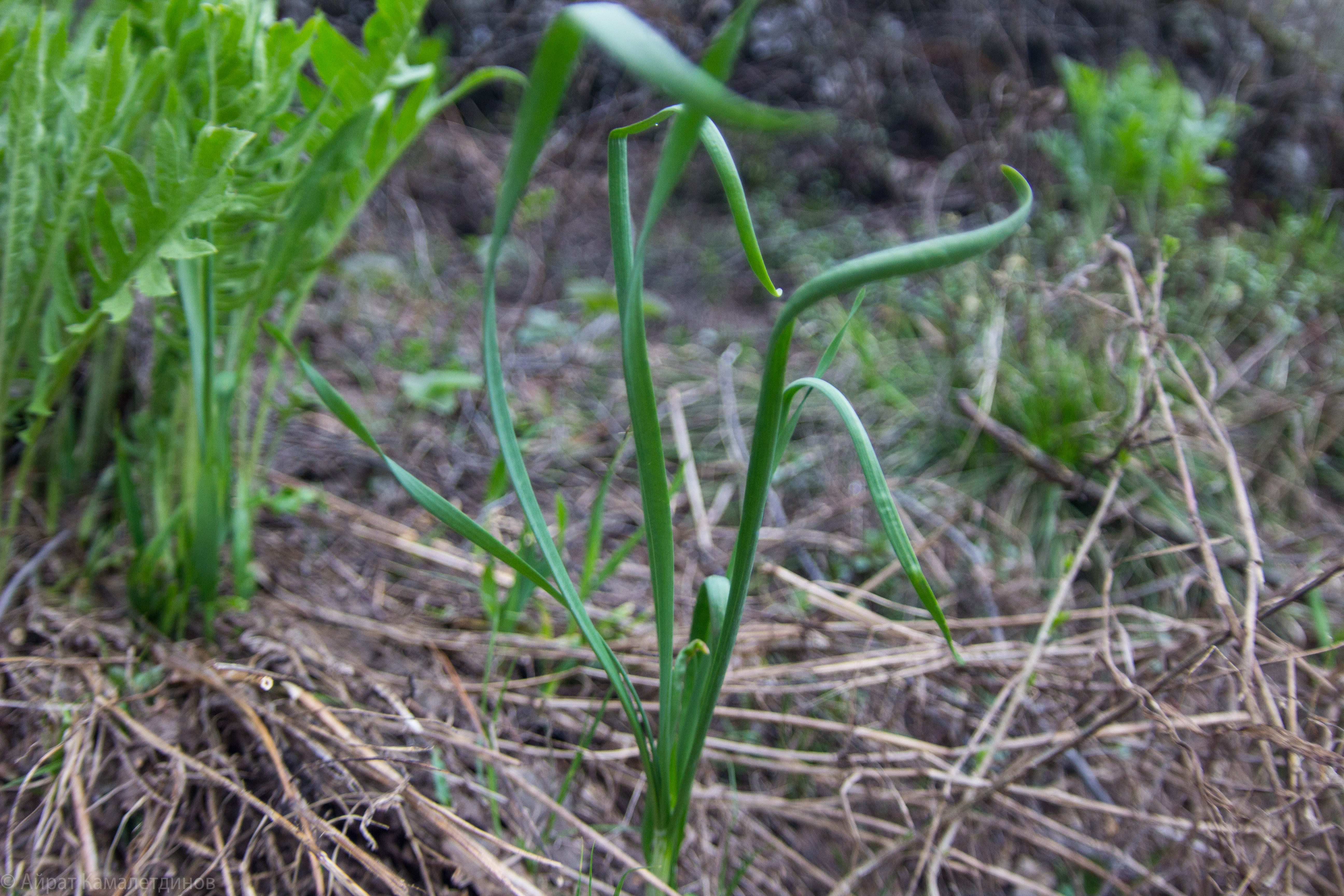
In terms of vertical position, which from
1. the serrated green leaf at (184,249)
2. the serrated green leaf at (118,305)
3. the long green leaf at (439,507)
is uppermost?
the serrated green leaf at (184,249)

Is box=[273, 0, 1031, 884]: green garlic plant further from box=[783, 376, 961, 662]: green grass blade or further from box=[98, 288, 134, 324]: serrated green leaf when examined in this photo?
box=[98, 288, 134, 324]: serrated green leaf

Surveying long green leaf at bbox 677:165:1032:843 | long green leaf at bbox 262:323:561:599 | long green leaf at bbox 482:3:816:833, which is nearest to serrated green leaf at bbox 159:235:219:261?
long green leaf at bbox 262:323:561:599

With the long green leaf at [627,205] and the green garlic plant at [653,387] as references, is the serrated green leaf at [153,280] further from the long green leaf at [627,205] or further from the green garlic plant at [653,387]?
the long green leaf at [627,205]


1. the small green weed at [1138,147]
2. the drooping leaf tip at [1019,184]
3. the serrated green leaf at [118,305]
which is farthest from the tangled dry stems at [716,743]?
the small green weed at [1138,147]

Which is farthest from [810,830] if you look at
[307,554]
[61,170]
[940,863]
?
[61,170]

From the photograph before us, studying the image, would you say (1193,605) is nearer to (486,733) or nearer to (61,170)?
(486,733)
